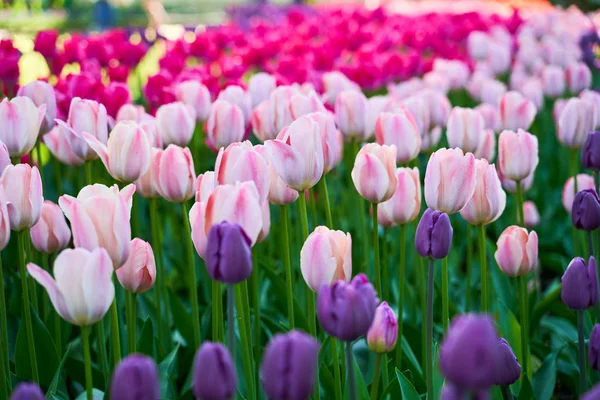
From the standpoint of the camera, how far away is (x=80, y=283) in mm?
1252

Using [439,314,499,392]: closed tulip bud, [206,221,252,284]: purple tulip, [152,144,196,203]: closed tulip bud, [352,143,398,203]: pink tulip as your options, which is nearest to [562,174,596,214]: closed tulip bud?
[352,143,398,203]: pink tulip

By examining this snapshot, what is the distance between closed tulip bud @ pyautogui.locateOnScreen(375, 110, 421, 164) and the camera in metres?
2.20

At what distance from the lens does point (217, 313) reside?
5.80 feet

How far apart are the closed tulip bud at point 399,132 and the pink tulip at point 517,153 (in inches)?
9.8

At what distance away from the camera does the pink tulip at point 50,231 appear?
189cm

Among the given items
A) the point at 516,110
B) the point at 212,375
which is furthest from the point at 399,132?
the point at 212,375

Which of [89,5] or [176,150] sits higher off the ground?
[89,5]

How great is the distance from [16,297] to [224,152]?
45.4 inches

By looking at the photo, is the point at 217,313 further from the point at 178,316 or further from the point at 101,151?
the point at 178,316

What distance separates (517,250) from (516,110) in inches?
44.6

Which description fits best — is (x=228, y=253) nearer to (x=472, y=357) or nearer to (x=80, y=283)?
(x=80, y=283)

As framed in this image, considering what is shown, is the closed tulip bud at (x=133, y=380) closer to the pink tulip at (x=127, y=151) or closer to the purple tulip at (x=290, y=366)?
the purple tulip at (x=290, y=366)

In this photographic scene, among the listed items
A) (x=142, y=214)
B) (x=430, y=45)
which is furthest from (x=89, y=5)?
(x=142, y=214)

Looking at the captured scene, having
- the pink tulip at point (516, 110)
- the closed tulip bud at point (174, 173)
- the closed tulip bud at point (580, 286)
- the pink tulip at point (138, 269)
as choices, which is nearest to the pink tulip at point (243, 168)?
the pink tulip at point (138, 269)
